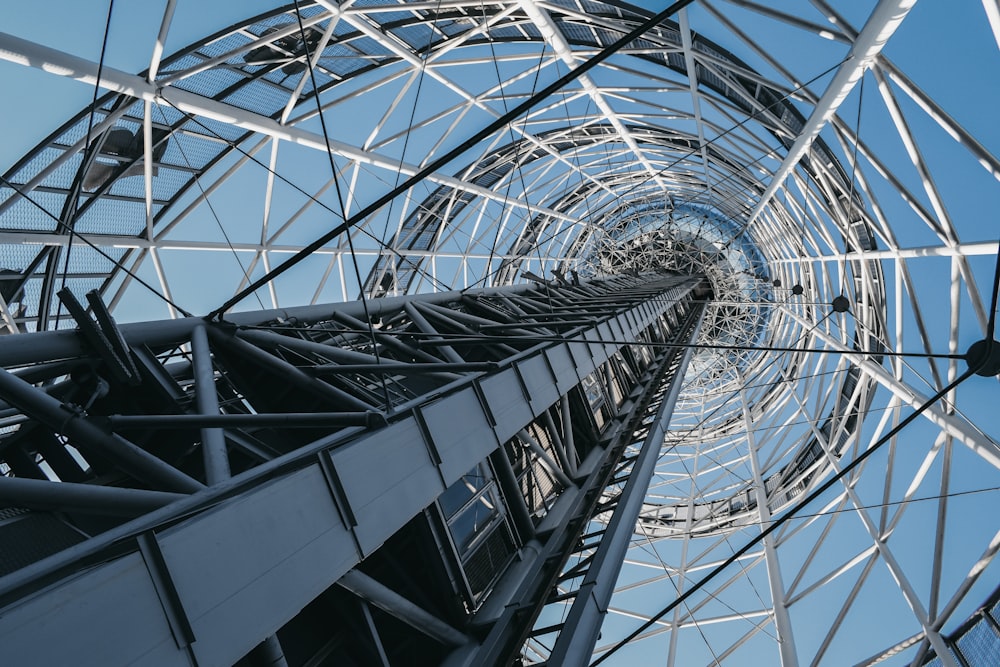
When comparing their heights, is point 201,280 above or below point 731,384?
above

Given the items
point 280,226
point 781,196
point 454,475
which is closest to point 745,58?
point 781,196

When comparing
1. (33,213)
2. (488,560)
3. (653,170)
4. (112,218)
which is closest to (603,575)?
(488,560)

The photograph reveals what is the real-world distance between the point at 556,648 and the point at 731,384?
43530 millimetres

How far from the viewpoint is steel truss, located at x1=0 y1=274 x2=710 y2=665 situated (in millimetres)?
2803

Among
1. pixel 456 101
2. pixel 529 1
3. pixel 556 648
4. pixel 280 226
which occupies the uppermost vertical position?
pixel 456 101

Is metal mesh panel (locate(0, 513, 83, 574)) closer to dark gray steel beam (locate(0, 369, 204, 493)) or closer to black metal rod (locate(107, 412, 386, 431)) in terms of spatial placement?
dark gray steel beam (locate(0, 369, 204, 493))

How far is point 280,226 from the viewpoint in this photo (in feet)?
69.2

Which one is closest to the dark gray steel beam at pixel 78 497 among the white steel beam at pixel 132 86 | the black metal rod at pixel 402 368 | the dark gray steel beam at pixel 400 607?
the dark gray steel beam at pixel 400 607

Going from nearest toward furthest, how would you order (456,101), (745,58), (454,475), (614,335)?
1. (454,475)
2. (614,335)
3. (745,58)
4. (456,101)

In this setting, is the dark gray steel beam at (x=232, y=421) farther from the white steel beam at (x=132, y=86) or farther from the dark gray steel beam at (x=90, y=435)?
the white steel beam at (x=132, y=86)

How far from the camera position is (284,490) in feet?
11.8

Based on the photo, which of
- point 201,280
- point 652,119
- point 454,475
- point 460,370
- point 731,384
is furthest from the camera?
point 731,384

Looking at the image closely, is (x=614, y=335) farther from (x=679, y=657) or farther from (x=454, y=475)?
(x=679, y=657)

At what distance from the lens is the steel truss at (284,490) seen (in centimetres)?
280
